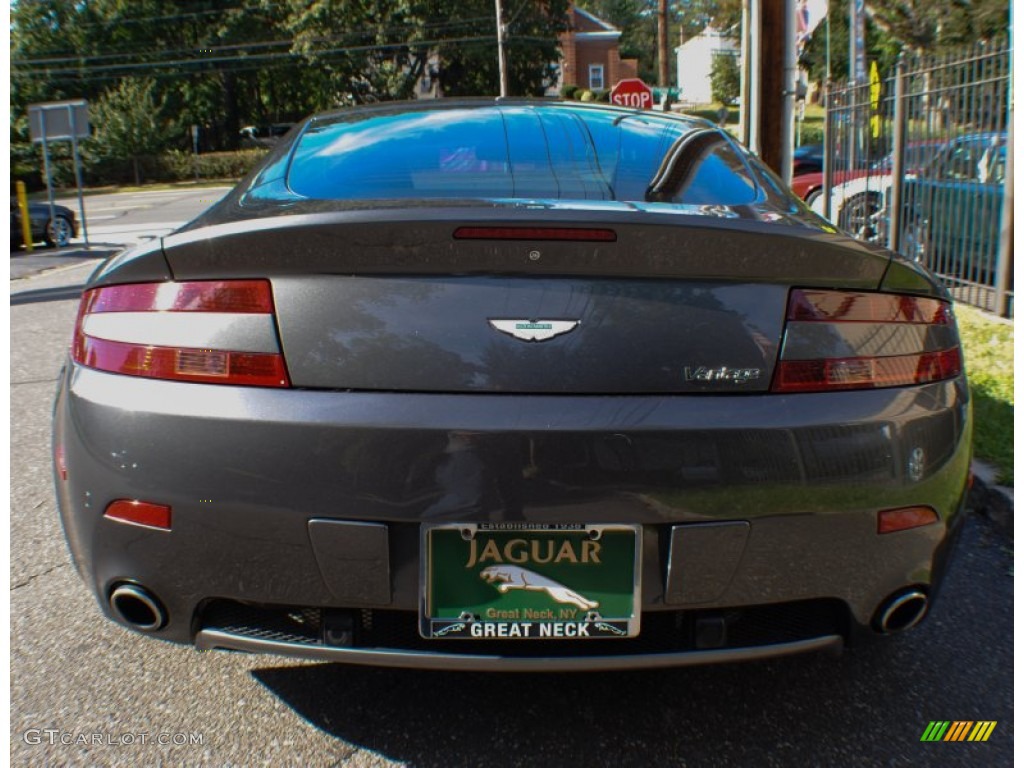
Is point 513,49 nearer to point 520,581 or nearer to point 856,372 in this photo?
point 856,372

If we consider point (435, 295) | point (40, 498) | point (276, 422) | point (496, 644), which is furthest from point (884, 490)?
point (40, 498)

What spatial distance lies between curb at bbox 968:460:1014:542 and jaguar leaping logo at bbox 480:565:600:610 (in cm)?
228

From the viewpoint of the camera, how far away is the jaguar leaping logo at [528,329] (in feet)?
6.20

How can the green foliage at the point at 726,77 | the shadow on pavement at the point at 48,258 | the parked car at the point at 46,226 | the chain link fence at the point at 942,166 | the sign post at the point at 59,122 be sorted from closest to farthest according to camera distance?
the chain link fence at the point at 942,166 < the shadow on pavement at the point at 48,258 < the sign post at the point at 59,122 < the parked car at the point at 46,226 < the green foliage at the point at 726,77

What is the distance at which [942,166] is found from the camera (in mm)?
7539

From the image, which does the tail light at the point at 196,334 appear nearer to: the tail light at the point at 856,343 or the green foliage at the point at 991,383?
the tail light at the point at 856,343

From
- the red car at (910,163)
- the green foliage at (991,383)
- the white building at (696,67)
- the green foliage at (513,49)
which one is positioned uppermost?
the white building at (696,67)

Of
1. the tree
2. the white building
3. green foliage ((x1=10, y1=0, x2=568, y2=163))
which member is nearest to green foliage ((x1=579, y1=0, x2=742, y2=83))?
the white building

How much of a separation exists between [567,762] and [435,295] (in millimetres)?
1110

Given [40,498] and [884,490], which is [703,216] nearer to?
[884,490]

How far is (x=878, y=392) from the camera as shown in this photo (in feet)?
6.54

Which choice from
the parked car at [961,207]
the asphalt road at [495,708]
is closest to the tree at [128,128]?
the parked car at [961,207]

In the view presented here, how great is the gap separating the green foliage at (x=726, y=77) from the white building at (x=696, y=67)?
60.5 feet

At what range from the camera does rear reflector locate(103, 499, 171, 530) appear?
1945 mm
